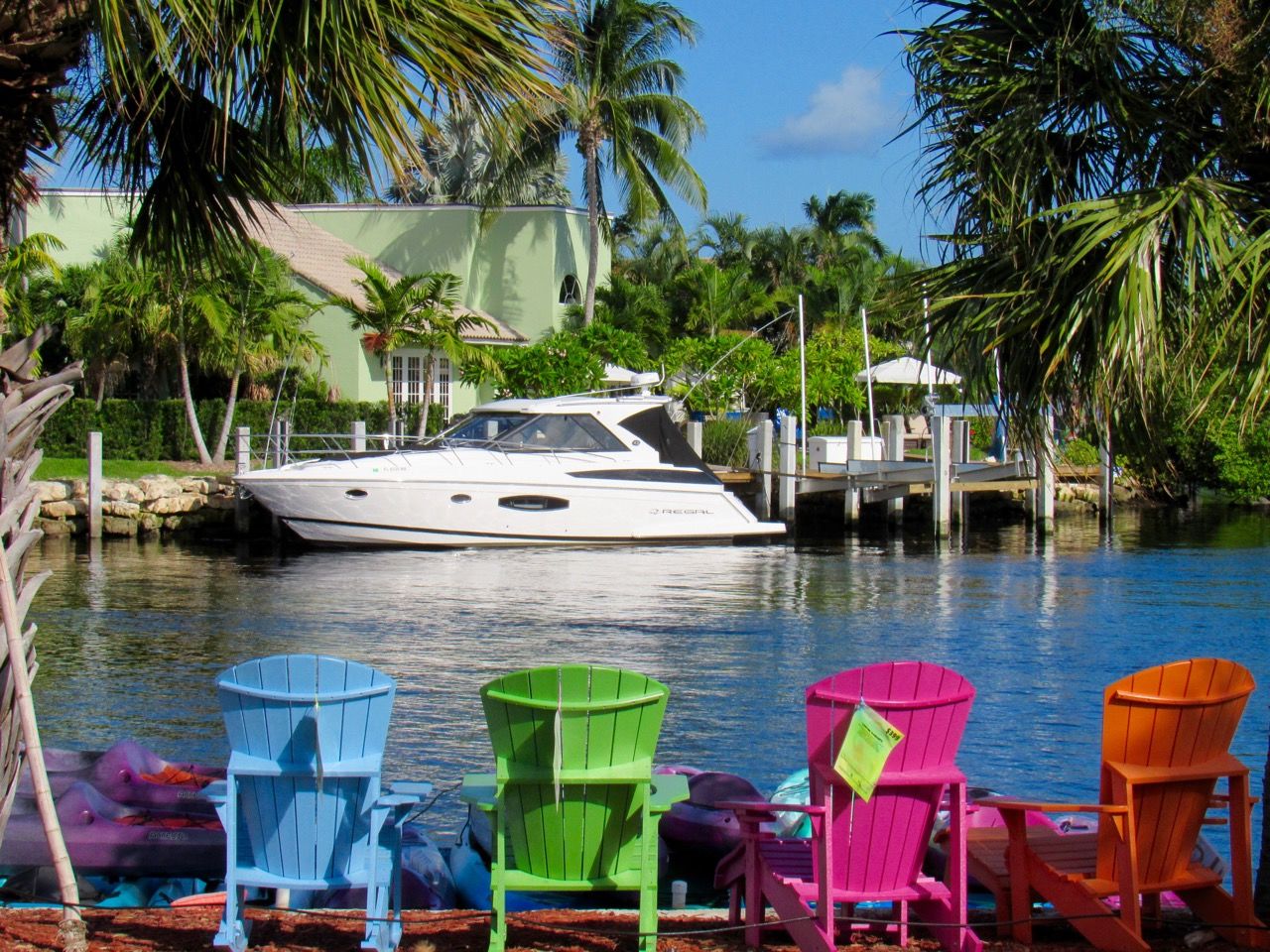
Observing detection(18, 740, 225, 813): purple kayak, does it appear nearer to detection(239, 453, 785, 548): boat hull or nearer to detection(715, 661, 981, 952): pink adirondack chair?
detection(715, 661, 981, 952): pink adirondack chair

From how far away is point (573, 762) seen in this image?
5.10m

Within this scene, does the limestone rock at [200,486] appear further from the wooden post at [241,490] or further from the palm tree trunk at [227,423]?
the palm tree trunk at [227,423]

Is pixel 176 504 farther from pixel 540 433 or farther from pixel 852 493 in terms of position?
pixel 852 493

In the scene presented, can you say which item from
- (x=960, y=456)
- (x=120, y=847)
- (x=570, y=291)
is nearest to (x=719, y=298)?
(x=570, y=291)

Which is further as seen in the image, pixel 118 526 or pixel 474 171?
pixel 474 171

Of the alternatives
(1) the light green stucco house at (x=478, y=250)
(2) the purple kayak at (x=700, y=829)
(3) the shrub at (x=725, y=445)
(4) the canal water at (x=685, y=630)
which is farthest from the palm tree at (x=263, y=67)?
(1) the light green stucco house at (x=478, y=250)

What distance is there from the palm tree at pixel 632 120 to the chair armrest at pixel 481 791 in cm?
3714

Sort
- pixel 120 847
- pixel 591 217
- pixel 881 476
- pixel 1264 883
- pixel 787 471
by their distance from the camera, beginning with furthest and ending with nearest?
pixel 591 217 < pixel 881 476 < pixel 787 471 < pixel 120 847 < pixel 1264 883

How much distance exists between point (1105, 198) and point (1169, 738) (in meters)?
2.05

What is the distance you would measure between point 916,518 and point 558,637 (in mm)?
19780

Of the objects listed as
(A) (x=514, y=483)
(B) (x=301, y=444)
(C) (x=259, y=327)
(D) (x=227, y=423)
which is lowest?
(A) (x=514, y=483)

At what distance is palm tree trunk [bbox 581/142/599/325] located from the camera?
139ft

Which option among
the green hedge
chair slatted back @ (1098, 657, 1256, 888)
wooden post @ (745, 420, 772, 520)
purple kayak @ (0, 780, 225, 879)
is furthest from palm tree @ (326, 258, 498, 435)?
chair slatted back @ (1098, 657, 1256, 888)

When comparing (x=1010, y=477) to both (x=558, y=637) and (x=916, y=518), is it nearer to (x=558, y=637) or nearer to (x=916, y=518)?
(x=916, y=518)
